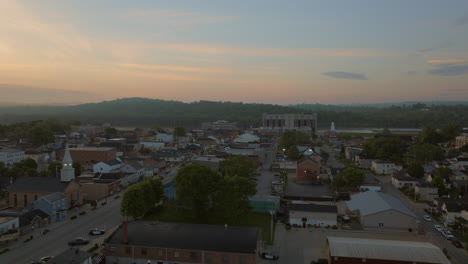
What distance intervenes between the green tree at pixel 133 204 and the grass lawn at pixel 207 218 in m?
1.38

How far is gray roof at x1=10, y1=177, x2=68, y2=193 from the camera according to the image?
62.1 ft

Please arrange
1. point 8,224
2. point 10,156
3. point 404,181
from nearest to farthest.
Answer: point 8,224, point 404,181, point 10,156

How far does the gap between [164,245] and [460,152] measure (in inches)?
1451

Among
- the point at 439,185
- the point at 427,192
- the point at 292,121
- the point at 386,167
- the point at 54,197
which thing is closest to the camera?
the point at 54,197

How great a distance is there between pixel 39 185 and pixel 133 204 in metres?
6.92

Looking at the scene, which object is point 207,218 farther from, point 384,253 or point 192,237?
point 384,253

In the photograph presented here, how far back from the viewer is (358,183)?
22.2m

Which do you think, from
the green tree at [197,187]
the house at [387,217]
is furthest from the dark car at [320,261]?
the green tree at [197,187]

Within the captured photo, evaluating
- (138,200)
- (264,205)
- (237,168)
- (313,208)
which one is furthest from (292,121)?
(138,200)

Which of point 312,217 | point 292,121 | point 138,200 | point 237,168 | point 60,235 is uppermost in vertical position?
point 292,121

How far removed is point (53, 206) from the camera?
1697 cm

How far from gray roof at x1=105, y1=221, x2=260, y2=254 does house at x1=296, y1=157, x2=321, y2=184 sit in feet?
44.9

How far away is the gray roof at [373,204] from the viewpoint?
16391 millimetres

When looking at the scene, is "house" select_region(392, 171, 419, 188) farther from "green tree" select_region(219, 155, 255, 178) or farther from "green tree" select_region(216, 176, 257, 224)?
"green tree" select_region(216, 176, 257, 224)
